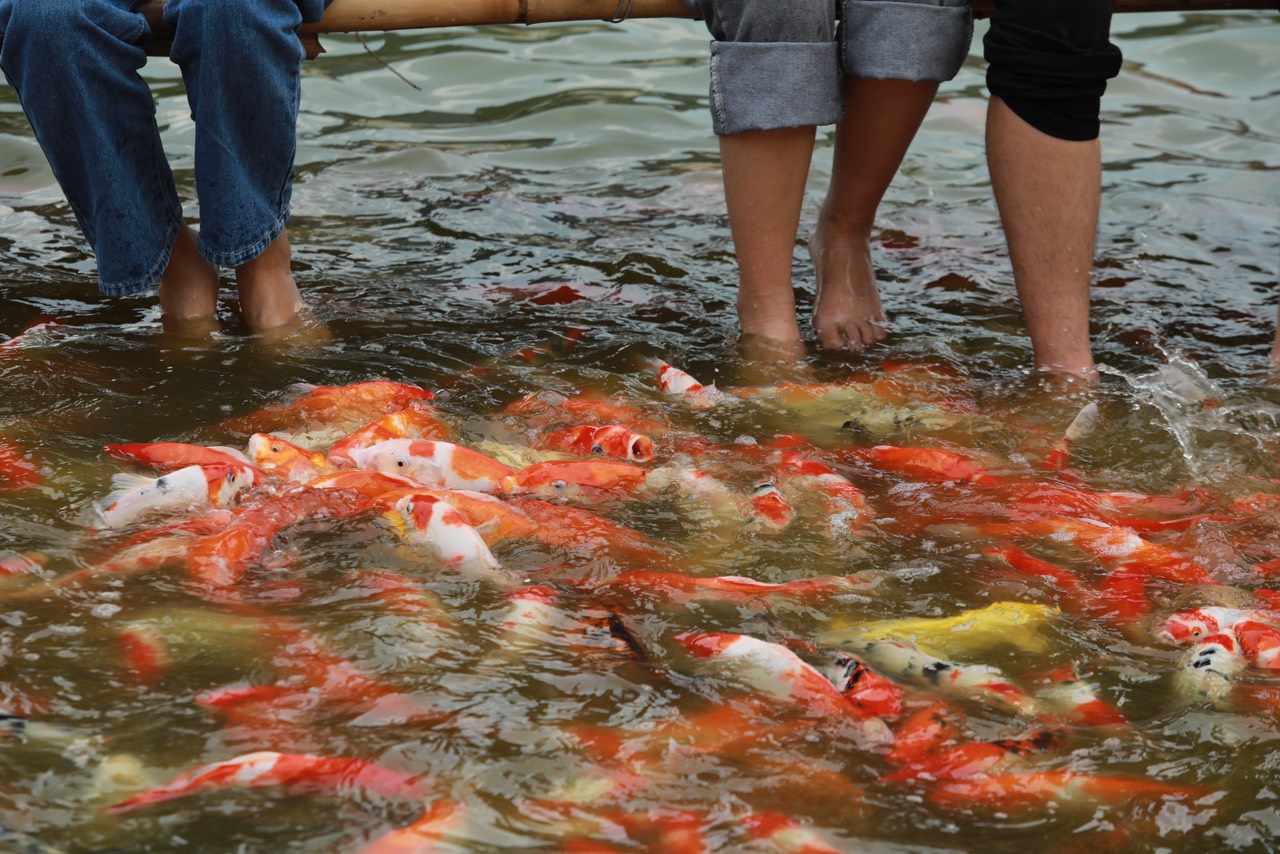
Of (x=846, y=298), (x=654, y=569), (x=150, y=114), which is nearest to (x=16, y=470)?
(x=150, y=114)

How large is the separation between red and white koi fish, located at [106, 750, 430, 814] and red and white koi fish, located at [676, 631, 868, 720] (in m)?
0.56

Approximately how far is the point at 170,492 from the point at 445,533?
566 mm

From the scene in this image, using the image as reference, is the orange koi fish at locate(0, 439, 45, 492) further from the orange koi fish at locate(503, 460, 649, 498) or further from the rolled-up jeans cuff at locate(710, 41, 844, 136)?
the rolled-up jeans cuff at locate(710, 41, 844, 136)

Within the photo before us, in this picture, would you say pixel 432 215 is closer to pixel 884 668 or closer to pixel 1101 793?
pixel 884 668

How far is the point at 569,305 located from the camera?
13.5 feet

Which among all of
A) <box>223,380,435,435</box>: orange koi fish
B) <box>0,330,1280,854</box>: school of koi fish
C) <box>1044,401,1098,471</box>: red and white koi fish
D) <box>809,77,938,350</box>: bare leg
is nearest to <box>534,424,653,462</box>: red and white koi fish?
<box>0,330,1280,854</box>: school of koi fish

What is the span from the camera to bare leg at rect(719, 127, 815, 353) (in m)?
3.41

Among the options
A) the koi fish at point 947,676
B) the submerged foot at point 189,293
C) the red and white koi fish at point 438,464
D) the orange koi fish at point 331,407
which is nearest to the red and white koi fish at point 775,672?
the koi fish at point 947,676

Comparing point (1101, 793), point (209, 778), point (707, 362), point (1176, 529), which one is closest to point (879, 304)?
point (707, 362)

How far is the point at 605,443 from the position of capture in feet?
9.84

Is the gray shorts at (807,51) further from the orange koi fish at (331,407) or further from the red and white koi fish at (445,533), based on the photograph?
the red and white koi fish at (445,533)

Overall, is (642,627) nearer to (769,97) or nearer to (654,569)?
(654,569)

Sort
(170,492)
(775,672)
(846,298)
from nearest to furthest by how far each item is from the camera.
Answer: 1. (775,672)
2. (170,492)
3. (846,298)

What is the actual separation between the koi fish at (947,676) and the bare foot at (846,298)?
1681 mm
